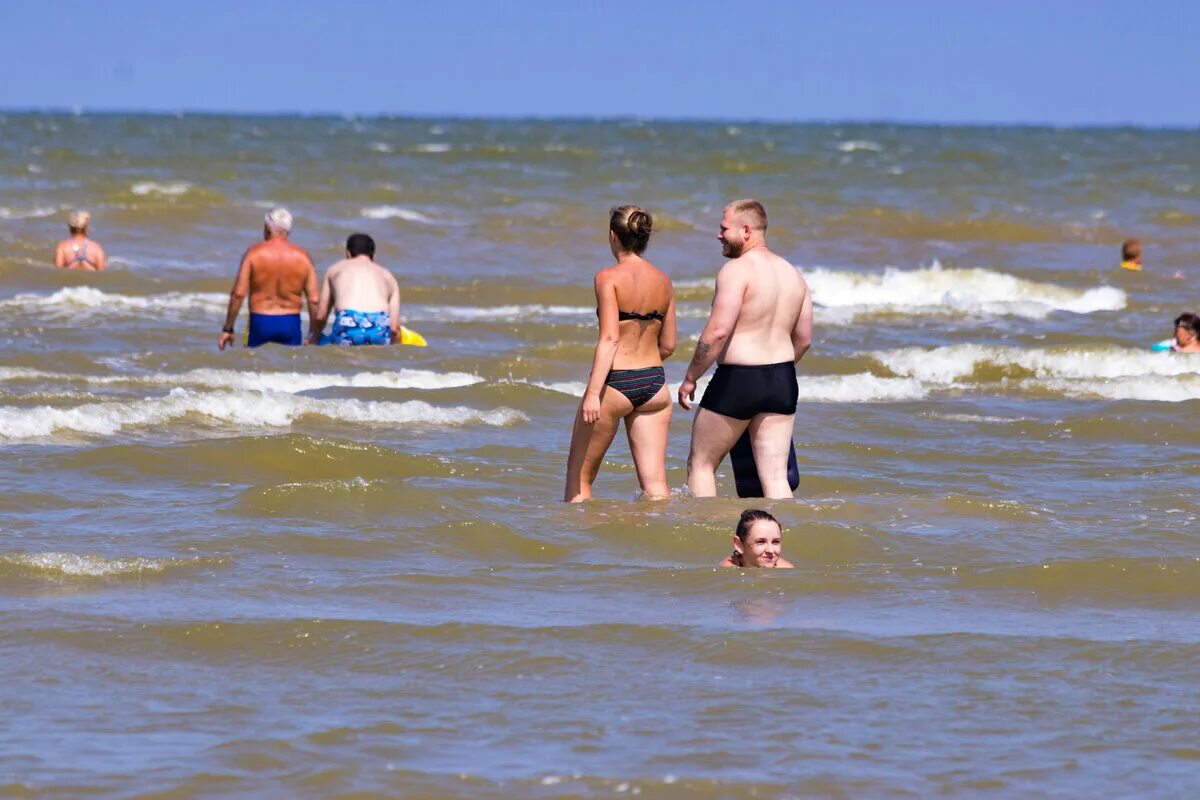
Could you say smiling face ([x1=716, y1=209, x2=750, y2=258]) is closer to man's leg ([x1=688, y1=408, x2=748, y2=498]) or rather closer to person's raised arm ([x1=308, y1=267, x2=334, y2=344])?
man's leg ([x1=688, y1=408, x2=748, y2=498])

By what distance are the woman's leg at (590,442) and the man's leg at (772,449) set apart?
21.8 inches

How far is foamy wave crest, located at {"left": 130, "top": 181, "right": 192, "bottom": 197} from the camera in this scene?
1232 inches

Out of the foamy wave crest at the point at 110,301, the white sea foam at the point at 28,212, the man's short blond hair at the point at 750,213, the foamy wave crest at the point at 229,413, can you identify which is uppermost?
the white sea foam at the point at 28,212

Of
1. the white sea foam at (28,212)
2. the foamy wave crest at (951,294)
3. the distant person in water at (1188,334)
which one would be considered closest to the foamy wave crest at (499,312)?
the foamy wave crest at (951,294)

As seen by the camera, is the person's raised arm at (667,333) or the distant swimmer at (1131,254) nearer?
the person's raised arm at (667,333)

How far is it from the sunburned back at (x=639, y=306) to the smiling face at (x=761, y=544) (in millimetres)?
1049

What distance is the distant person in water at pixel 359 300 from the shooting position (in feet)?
40.5

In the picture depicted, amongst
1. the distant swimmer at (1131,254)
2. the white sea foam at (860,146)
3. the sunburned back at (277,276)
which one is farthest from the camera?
the white sea foam at (860,146)

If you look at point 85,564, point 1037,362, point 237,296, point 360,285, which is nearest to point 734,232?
point 85,564

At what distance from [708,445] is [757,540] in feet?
2.82

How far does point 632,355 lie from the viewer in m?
7.37

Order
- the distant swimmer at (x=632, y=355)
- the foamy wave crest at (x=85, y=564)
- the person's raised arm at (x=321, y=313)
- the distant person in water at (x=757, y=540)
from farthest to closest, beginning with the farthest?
the person's raised arm at (x=321, y=313)
the distant swimmer at (x=632, y=355)
the distant person in water at (x=757, y=540)
the foamy wave crest at (x=85, y=564)

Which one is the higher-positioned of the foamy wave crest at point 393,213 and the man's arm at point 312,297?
the foamy wave crest at point 393,213

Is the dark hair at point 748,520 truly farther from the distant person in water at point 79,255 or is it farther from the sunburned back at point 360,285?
the distant person in water at point 79,255
